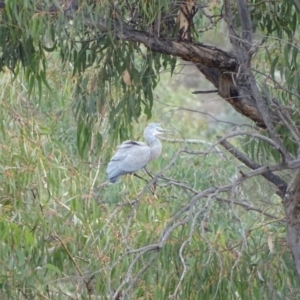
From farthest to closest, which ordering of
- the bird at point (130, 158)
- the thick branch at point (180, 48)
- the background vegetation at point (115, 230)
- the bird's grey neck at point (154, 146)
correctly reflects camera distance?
the bird's grey neck at point (154, 146) < the bird at point (130, 158) < the thick branch at point (180, 48) < the background vegetation at point (115, 230)

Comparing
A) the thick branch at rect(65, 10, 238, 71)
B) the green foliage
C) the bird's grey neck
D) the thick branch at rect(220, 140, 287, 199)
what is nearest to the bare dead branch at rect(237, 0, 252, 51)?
the thick branch at rect(65, 10, 238, 71)

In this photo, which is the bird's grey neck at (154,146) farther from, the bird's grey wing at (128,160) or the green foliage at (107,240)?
the green foliage at (107,240)

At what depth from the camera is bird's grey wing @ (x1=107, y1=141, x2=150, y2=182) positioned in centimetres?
511

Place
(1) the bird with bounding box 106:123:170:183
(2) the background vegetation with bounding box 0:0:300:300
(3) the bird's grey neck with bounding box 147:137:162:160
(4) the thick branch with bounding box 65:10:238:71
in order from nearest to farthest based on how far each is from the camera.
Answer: (2) the background vegetation with bounding box 0:0:300:300 < (4) the thick branch with bounding box 65:10:238:71 < (1) the bird with bounding box 106:123:170:183 < (3) the bird's grey neck with bounding box 147:137:162:160

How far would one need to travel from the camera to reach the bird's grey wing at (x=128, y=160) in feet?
16.8

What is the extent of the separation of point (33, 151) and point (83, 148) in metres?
0.30

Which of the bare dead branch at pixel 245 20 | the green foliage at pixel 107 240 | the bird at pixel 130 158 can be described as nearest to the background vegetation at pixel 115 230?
the green foliage at pixel 107 240

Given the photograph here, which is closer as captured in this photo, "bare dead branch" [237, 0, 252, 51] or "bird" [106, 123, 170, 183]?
"bare dead branch" [237, 0, 252, 51]

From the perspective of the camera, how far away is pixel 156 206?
5.09 m

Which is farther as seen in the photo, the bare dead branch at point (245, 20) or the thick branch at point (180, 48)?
the thick branch at point (180, 48)

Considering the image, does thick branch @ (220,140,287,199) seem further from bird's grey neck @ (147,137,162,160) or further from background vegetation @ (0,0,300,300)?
bird's grey neck @ (147,137,162,160)

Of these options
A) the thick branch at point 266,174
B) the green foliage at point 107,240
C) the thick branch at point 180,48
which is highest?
the thick branch at point 180,48

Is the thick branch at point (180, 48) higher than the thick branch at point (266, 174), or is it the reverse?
the thick branch at point (180, 48)

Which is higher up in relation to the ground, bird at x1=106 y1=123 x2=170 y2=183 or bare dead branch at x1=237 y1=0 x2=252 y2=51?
bare dead branch at x1=237 y1=0 x2=252 y2=51
